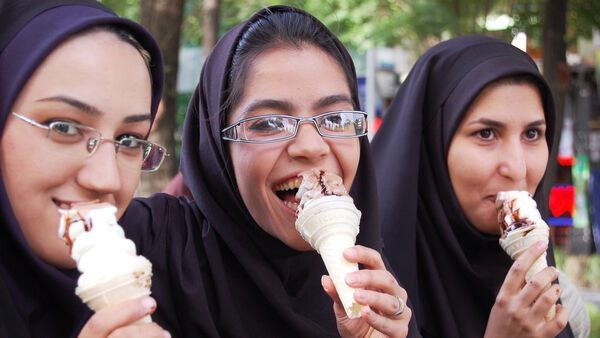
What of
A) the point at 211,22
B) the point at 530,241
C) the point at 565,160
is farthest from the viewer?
the point at 565,160

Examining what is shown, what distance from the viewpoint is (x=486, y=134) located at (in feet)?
10.2

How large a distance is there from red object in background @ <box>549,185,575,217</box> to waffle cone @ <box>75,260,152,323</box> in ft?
41.9

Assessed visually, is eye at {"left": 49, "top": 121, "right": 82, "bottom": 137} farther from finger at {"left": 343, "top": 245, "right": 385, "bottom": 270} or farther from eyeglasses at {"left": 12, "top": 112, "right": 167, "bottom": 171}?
finger at {"left": 343, "top": 245, "right": 385, "bottom": 270}

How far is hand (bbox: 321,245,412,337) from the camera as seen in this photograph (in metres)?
1.96

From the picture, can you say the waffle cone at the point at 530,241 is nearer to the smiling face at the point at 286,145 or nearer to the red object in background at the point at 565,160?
the smiling face at the point at 286,145

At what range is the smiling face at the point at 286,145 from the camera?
2.34 m

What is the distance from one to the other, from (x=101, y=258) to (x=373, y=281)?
897 millimetres

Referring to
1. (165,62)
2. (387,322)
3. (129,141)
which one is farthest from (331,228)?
(165,62)

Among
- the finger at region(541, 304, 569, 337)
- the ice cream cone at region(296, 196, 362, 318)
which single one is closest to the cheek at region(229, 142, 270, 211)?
the ice cream cone at region(296, 196, 362, 318)

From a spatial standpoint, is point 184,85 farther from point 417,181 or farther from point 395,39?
point 417,181

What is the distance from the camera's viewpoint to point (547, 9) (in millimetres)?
5820

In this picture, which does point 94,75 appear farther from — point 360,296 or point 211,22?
point 211,22

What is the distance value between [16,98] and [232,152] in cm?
92

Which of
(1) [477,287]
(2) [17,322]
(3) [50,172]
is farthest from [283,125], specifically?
(1) [477,287]
